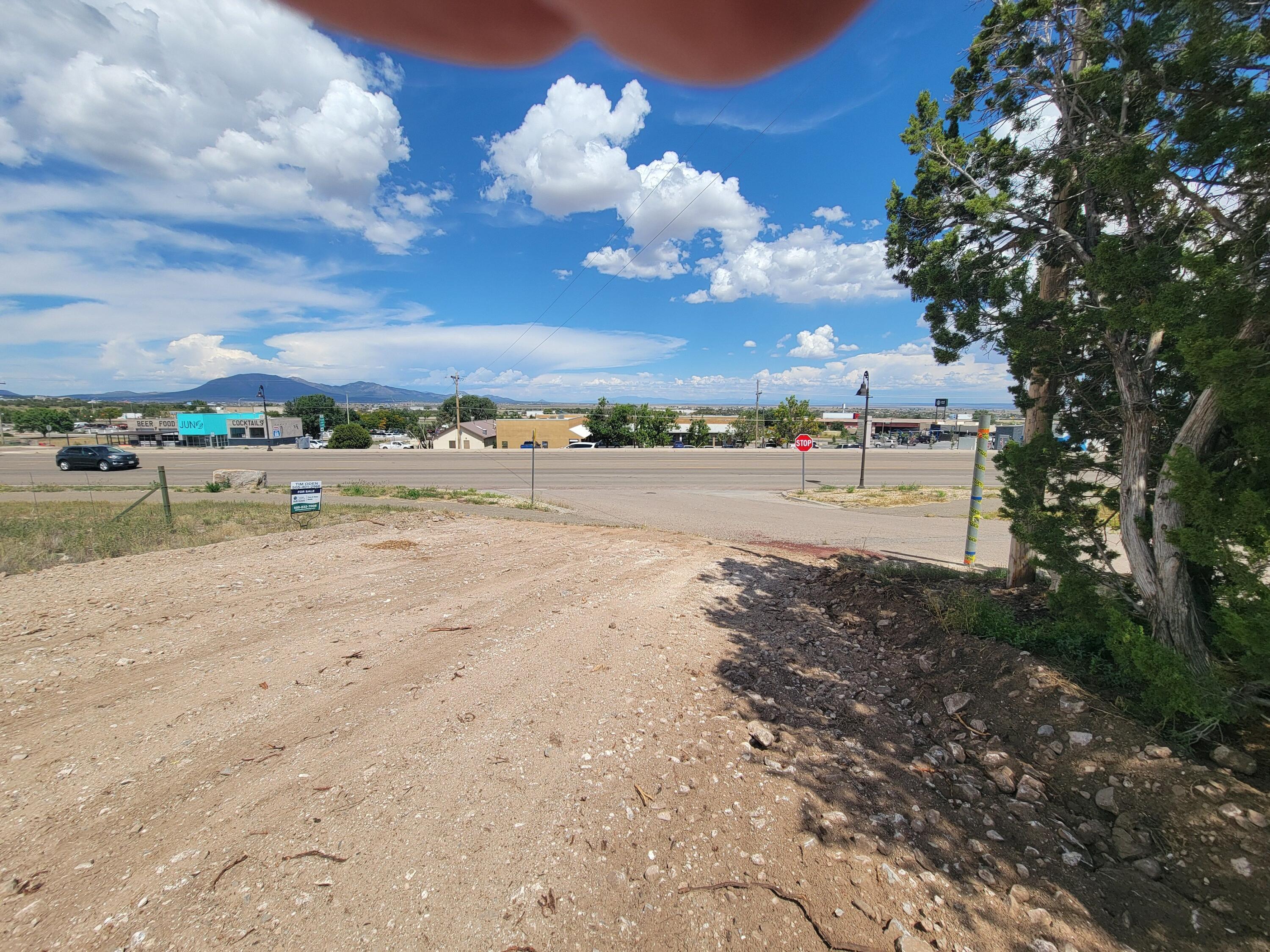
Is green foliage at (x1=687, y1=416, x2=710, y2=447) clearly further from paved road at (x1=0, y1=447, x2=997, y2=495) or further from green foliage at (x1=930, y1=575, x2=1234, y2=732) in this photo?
green foliage at (x1=930, y1=575, x2=1234, y2=732)

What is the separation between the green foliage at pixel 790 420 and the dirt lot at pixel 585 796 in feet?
225

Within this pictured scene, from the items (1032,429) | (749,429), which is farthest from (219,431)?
(1032,429)

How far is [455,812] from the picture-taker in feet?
9.17

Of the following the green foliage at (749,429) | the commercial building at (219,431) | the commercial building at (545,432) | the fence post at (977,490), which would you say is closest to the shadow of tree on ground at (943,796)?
the fence post at (977,490)

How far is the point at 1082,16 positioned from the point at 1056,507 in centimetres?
420

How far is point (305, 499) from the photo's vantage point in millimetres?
11758

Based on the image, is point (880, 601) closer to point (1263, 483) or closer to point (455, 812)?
point (1263, 483)

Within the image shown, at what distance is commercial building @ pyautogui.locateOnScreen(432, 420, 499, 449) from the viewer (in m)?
72.4

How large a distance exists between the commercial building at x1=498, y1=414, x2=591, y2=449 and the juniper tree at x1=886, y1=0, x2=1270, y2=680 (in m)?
59.5

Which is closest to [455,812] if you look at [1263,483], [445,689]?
[445,689]

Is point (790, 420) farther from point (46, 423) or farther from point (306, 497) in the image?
point (46, 423)

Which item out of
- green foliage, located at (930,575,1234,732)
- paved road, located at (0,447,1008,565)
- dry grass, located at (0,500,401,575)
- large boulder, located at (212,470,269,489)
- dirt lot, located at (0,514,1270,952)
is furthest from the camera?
large boulder, located at (212,470,269,489)

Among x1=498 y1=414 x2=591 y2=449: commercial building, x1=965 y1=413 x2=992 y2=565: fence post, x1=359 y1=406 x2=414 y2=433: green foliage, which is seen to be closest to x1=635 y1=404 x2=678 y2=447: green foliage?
x1=498 y1=414 x2=591 y2=449: commercial building

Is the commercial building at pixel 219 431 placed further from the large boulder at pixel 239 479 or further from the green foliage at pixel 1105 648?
the green foliage at pixel 1105 648
